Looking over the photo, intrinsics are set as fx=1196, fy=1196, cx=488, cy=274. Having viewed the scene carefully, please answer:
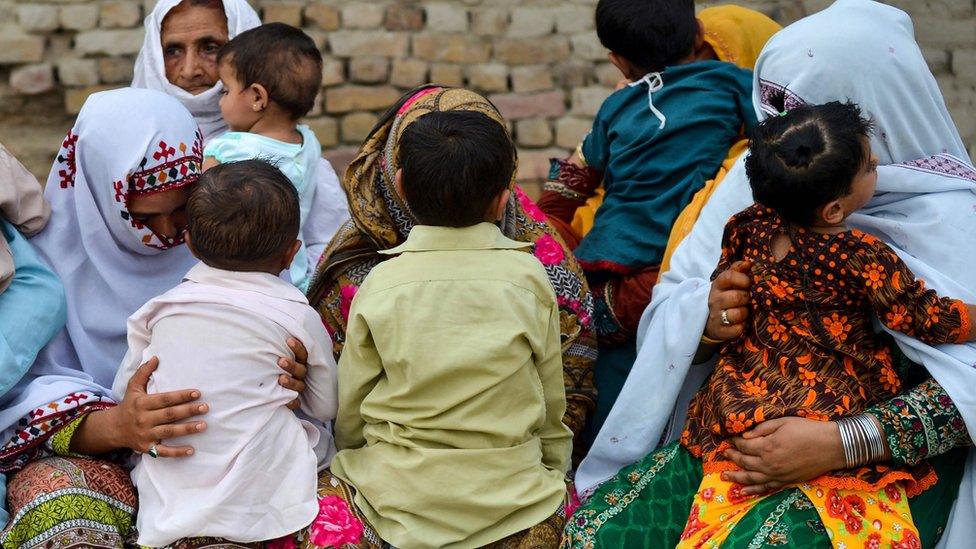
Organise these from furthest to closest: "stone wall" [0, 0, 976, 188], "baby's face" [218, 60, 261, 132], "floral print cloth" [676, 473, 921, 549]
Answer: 1. "stone wall" [0, 0, 976, 188]
2. "baby's face" [218, 60, 261, 132]
3. "floral print cloth" [676, 473, 921, 549]

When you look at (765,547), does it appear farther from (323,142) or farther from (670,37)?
(323,142)

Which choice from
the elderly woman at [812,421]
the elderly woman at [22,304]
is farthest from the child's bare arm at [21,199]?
the elderly woman at [812,421]

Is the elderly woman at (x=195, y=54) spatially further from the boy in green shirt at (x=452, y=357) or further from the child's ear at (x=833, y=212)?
the child's ear at (x=833, y=212)

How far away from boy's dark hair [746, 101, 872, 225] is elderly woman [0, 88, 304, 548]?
119cm

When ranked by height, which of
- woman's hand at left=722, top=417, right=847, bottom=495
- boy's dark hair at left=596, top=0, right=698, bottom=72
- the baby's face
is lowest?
woman's hand at left=722, top=417, right=847, bottom=495

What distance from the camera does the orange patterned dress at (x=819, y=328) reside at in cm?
269

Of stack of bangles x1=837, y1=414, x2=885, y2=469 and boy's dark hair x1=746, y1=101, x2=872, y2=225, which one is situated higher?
boy's dark hair x1=746, y1=101, x2=872, y2=225

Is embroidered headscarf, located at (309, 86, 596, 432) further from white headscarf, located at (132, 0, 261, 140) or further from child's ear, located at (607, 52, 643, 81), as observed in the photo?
white headscarf, located at (132, 0, 261, 140)

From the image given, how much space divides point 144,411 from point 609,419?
1.21 meters

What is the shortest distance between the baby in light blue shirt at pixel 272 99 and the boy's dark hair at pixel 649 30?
99 centimetres

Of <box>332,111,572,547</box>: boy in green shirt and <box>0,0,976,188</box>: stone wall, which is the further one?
<box>0,0,976,188</box>: stone wall

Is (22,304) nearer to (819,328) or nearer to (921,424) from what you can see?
(819,328)

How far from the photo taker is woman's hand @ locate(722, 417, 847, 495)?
2693 millimetres

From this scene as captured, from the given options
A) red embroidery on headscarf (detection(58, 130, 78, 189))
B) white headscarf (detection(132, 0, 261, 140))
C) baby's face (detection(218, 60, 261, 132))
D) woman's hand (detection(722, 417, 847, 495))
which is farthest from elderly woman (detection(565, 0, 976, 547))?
white headscarf (detection(132, 0, 261, 140))
